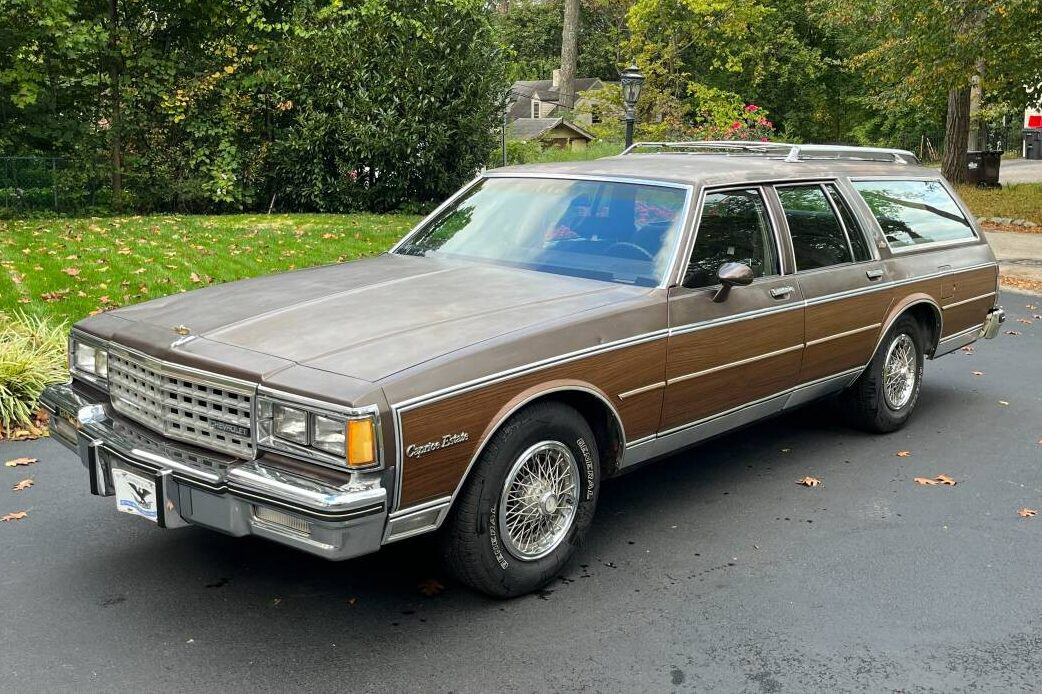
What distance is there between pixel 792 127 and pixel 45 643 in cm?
4855

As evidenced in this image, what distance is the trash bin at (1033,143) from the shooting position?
159 feet

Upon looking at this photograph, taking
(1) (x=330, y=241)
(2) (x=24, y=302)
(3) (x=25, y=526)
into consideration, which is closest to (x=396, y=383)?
(3) (x=25, y=526)

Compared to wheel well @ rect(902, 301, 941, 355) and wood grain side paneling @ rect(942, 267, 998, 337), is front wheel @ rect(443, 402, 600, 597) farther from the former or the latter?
wood grain side paneling @ rect(942, 267, 998, 337)

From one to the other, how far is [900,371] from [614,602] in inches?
131

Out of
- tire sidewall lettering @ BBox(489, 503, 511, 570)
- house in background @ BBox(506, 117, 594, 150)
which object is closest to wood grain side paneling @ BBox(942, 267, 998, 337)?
tire sidewall lettering @ BBox(489, 503, 511, 570)

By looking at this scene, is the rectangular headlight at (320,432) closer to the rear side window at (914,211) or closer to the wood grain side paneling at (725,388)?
the wood grain side paneling at (725,388)

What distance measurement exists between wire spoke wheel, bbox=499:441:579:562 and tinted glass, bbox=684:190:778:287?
116cm

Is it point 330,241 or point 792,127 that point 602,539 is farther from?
point 792,127

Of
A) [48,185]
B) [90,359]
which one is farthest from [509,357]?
[48,185]

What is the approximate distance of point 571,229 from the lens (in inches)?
206

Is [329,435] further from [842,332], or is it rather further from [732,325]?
[842,332]

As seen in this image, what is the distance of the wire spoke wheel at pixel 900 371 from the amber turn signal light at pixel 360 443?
13.3 ft

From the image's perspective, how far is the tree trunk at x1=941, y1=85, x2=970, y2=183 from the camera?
26.2 m

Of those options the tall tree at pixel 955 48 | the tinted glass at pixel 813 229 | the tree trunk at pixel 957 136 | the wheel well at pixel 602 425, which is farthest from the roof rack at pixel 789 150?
the tree trunk at pixel 957 136
